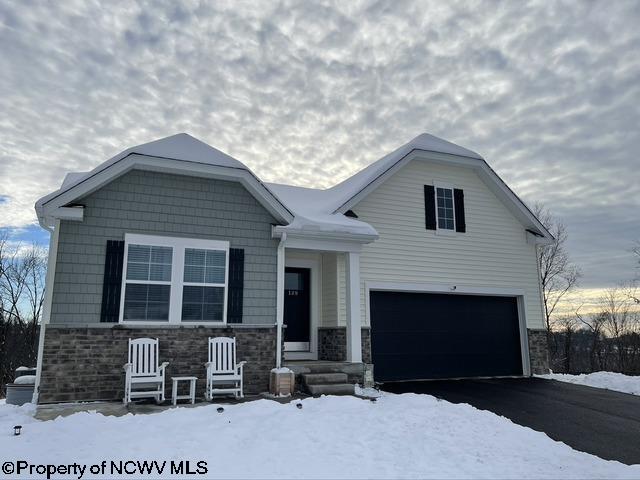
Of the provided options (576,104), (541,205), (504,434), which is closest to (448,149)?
(576,104)

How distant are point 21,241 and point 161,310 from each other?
21.9 meters

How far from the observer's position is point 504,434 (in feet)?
19.6

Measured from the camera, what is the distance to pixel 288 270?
10586 mm

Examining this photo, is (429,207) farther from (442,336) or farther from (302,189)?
(302,189)

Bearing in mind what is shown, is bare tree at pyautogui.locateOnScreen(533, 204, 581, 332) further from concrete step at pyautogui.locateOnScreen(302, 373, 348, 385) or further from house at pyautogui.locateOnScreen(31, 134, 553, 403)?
concrete step at pyautogui.locateOnScreen(302, 373, 348, 385)

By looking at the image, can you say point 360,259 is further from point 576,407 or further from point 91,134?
point 91,134

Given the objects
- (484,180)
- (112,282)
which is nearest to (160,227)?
(112,282)

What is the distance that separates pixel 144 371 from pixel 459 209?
848 centimetres

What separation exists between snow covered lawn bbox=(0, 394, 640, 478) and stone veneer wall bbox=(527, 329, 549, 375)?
6.10 m

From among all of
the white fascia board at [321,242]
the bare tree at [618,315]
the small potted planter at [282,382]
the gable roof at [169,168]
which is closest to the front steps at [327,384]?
the small potted planter at [282,382]

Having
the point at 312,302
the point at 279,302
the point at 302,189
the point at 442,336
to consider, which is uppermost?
the point at 302,189

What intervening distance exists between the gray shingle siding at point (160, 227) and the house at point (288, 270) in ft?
0.07

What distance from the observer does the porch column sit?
366 inches

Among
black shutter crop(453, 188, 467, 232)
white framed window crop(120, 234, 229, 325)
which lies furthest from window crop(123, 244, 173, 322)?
black shutter crop(453, 188, 467, 232)
